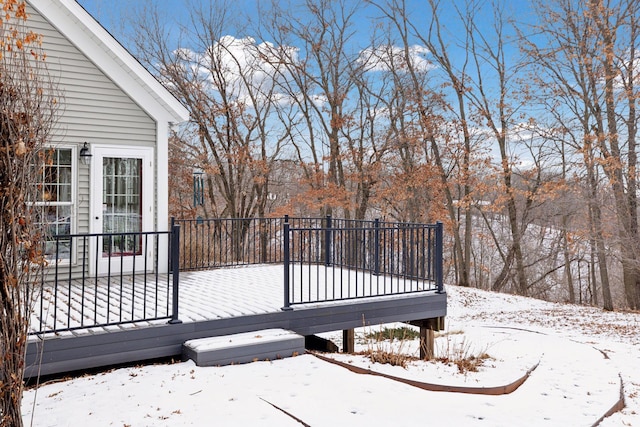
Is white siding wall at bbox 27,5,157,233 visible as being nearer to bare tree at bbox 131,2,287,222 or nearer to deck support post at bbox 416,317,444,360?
deck support post at bbox 416,317,444,360

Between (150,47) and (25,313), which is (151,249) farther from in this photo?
(150,47)

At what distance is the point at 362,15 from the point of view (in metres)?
18.9

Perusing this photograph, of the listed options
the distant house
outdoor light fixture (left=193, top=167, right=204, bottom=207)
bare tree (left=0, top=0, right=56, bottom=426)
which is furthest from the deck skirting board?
outdoor light fixture (left=193, top=167, right=204, bottom=207)

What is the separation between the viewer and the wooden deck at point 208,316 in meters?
4.59

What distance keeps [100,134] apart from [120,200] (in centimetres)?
108

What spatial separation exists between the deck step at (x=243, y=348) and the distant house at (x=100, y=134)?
10.5ft

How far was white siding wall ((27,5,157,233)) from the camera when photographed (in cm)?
770

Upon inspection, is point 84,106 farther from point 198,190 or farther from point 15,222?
point 198,190

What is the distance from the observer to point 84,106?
7.93 meters

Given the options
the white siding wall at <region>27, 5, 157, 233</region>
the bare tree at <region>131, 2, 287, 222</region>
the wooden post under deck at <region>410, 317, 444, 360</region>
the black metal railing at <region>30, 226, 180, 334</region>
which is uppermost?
the bare tree at <region>131, 2, 287, 222</region>

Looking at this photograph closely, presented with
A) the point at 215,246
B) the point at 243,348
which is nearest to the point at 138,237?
the point at 243,348

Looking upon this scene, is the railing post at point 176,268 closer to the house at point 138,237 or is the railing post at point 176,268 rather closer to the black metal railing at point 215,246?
the house at point 138,237

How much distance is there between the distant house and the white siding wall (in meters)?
0.01

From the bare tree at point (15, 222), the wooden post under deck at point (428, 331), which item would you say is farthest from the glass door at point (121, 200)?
the bare tree at point (15, 222)
